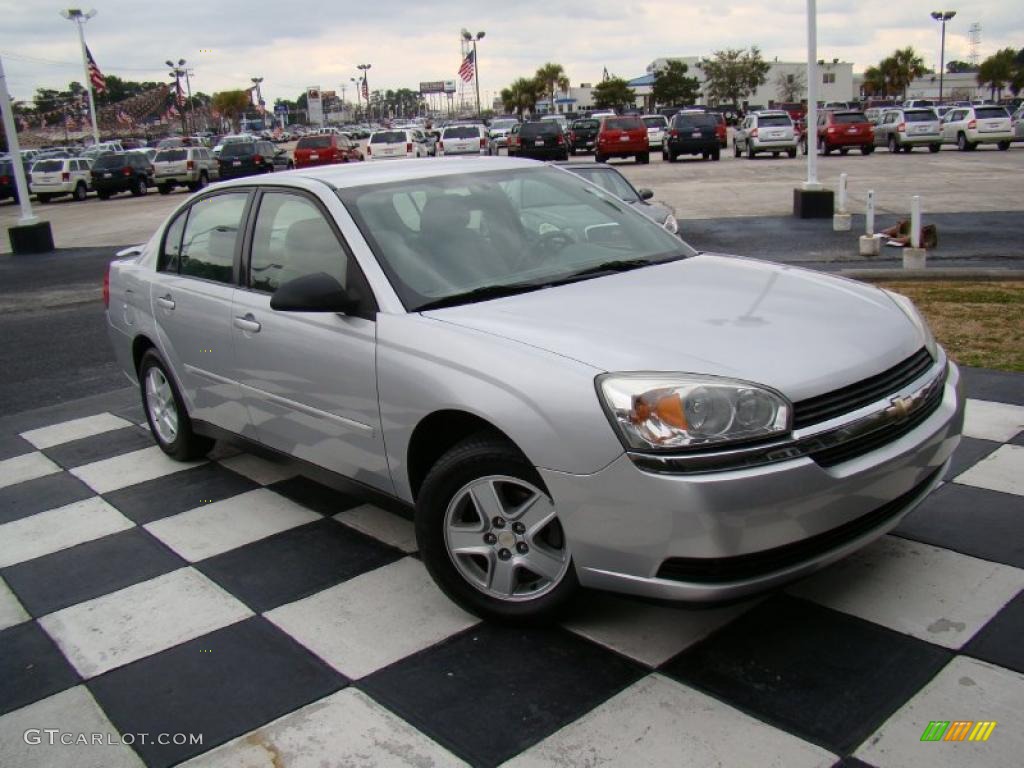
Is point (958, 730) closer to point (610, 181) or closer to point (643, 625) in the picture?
point (643, 625)

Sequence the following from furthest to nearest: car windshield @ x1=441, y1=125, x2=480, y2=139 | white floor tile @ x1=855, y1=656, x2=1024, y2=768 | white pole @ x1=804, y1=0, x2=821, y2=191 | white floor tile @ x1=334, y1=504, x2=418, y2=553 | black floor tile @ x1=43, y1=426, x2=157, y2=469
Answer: car windshield @ x1=441, y1=125, x2=480, y2=139, white pole @ x1=804, y1=0, x2=821, y2=191, black floor tile @ x1=43, y1=426, x2=157, y2=469, white floor tile @ x1=334, y1=504, x2=418, y2=553, white floor tile @ x1=855, y1=656, x2=1024, y2=768

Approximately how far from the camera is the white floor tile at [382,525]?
421 cm

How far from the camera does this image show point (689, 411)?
2832mm

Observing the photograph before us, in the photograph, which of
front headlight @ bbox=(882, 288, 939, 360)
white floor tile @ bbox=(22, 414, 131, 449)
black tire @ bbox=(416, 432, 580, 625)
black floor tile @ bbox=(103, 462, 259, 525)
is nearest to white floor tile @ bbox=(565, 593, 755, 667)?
black tire @ bbox=(416, 432, 580, 625)

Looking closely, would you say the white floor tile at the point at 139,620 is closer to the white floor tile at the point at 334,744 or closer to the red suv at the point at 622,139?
the white floor tile at the point at 334,744

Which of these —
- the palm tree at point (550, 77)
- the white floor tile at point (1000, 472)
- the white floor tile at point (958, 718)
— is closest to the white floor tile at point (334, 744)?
the white floor tile at point (958, 718)

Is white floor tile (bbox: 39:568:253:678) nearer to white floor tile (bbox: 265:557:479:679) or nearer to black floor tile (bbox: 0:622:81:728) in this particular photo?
black floor tile (bbox: 0:622:81:728)

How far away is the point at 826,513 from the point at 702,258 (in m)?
1.73

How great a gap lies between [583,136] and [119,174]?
1794cm

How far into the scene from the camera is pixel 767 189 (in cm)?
2189

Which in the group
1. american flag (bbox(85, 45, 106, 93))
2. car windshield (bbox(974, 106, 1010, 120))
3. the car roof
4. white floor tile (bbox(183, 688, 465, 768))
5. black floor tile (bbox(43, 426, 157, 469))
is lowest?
white floor tile (bbox(183, 688, 465, 768))

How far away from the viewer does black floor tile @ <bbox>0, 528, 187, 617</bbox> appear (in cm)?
395

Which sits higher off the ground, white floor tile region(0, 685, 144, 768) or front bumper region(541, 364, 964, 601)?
front bumper region(541, 364, 964, 601)

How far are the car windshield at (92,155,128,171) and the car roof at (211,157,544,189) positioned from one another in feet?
107
